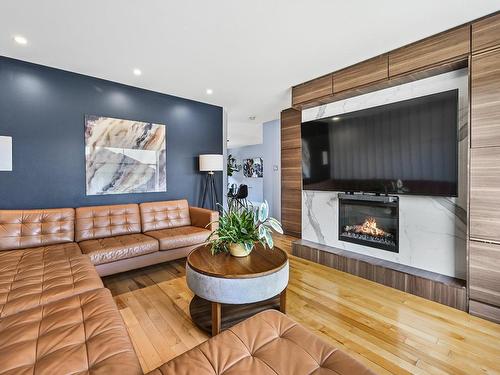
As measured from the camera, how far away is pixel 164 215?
3.54 meters

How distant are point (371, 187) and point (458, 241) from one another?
0.93 metres

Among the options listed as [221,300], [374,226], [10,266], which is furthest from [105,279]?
[374,226]

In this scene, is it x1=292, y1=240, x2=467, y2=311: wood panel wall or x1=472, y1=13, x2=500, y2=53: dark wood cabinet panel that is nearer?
x1=472, y1=13, x2=500, y2=53: dark wood cabinet panel

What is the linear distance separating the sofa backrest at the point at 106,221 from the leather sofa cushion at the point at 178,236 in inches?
11.5

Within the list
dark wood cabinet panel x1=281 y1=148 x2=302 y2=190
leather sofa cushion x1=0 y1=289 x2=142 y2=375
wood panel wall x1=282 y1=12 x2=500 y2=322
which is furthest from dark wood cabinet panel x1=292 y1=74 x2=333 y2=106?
leather sofa cushion x1=0 y1=289 x2=142 y2=375

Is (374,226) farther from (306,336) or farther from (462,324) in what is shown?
(306,336)

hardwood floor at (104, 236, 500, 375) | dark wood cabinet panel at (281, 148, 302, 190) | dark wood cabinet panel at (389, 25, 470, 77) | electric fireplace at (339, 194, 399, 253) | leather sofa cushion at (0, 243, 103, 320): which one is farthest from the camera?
dark wood cabinet panel at (281, 148, 302, 190)

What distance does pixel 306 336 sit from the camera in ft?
3.76

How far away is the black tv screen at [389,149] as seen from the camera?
2.31 m

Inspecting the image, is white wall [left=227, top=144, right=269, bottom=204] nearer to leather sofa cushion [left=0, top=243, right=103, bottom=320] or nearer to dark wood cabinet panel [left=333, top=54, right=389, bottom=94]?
dark wood cabinet panel [left=333, top=54, right=389, bottom=94]

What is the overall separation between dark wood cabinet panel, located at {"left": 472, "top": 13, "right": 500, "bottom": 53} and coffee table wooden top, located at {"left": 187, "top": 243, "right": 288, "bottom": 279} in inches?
94.9

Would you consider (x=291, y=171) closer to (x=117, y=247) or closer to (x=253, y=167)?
(x=117, y=247)

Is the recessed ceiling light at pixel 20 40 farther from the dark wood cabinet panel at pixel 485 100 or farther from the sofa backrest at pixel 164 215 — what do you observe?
the dark wood cabinet panel at pixel 485 100

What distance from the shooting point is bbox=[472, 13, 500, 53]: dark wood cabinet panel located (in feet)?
6.39
